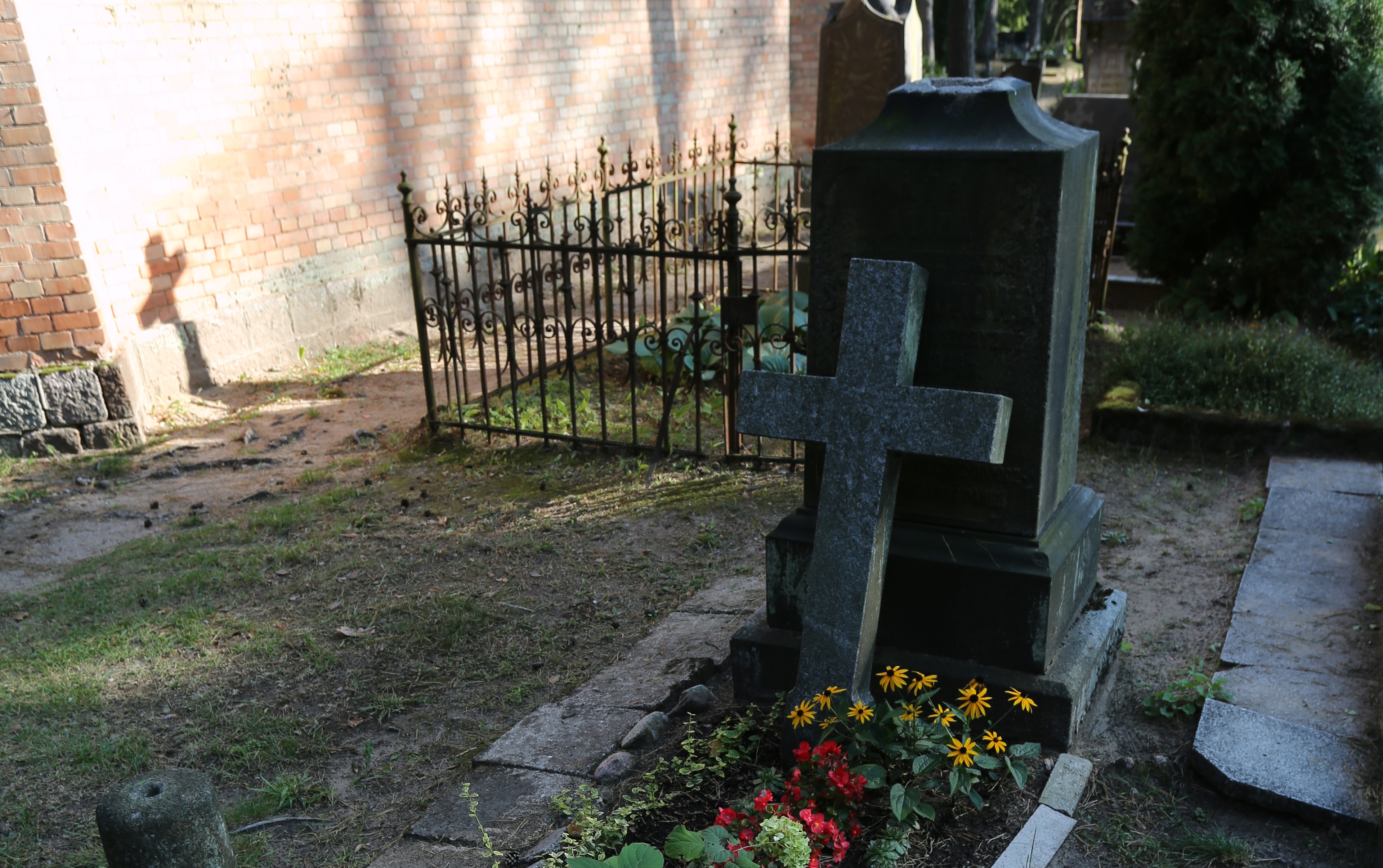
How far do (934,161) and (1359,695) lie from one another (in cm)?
219

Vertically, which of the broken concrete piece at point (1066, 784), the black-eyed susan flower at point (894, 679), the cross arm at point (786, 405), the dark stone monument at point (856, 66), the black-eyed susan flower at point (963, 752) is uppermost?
the dark stone monument at point (856, 66)

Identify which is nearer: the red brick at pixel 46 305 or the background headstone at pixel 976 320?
the background headstone at pixel 976 320

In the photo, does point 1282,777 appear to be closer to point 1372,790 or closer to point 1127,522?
point 1372,790

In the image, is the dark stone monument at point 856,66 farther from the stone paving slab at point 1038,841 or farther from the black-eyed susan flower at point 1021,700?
the stone paving slab at point 1038,841

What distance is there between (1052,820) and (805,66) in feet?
46.2

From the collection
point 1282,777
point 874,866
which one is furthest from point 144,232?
point 1282,777

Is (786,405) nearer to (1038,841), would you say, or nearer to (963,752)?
(963,752)

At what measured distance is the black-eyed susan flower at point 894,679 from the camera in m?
2.65

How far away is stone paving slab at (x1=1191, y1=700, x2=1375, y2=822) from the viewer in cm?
264

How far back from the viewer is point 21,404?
6219mm

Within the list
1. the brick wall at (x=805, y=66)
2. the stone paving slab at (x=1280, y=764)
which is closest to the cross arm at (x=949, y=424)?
the stone paving slab at (x=1280, y=764)

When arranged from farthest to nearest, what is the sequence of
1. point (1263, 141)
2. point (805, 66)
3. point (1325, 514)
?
point (805, 66) → point (1263, 141) → point (1325, 514)

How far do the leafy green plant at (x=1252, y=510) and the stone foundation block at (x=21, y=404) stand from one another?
21.8ft

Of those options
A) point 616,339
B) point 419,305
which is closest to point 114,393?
point 419,305
